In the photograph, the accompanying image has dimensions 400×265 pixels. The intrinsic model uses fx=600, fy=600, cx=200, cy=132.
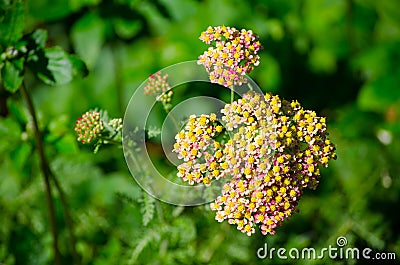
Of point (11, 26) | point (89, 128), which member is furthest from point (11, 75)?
point (89, 128)

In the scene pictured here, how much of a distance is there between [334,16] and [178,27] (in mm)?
403

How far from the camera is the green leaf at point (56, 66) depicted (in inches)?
32.4

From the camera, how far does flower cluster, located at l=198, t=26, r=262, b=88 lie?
0.59m

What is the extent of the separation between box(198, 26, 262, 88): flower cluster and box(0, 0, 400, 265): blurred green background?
0.68ft

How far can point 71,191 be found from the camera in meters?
1.22

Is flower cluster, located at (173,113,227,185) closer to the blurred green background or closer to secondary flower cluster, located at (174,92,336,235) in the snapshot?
secondary flower cluster, located at (174,92,336,235)

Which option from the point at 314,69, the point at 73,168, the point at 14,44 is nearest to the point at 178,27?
the point at 314,69

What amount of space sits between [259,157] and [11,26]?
0.42 m

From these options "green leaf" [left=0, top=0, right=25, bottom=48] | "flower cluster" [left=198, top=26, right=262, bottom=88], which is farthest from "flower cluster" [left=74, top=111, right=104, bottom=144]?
"green leaf" [left=0, top=0, right=25, bottom=48]

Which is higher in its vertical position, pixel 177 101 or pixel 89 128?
pixel 177 101

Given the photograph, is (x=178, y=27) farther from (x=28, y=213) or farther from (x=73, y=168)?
(x=28, y=213)

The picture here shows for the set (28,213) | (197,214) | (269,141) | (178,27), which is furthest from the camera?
(178,27)

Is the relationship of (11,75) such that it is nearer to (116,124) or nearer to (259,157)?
(116,124)

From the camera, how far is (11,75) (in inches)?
30.1
